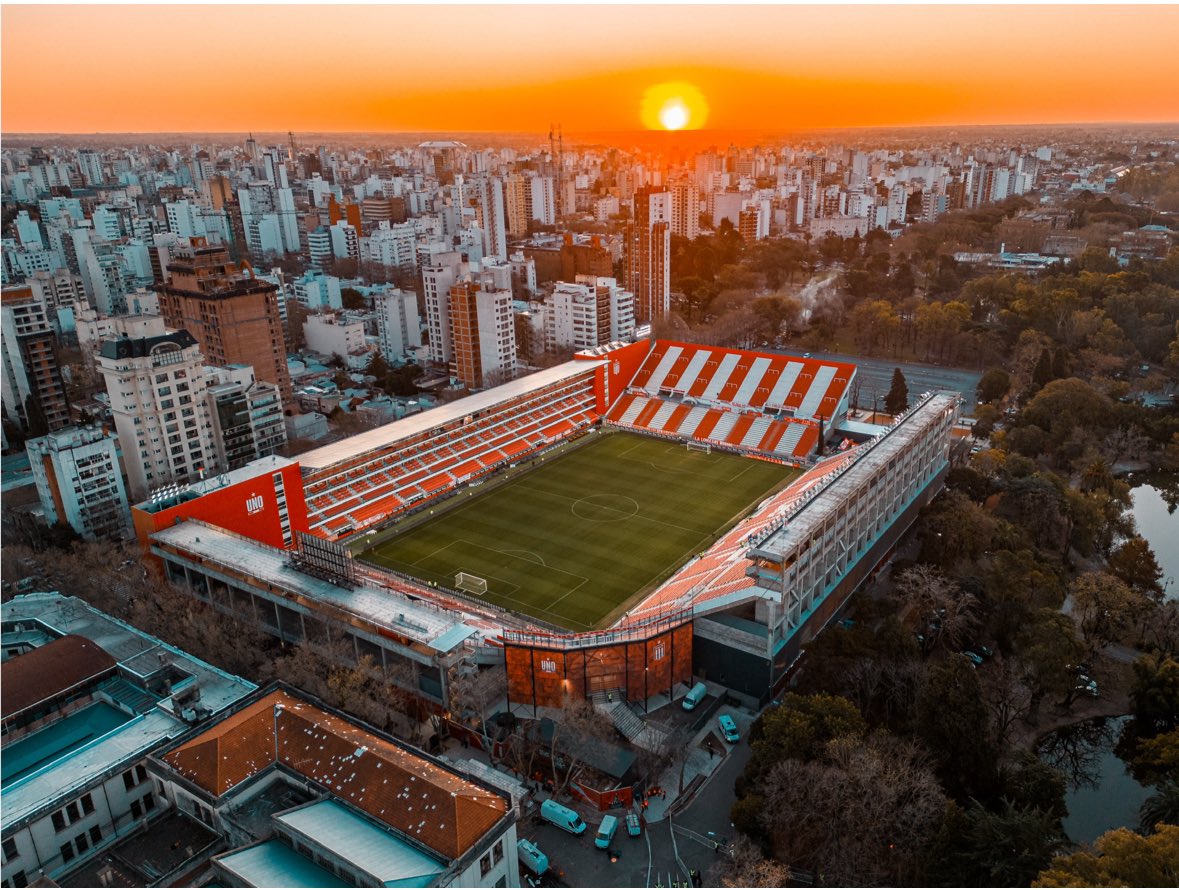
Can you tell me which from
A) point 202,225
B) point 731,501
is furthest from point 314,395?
point 202,225

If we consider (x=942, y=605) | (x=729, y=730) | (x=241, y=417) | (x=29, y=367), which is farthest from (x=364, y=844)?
(x=29, y=367)

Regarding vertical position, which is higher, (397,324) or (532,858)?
(397,324)

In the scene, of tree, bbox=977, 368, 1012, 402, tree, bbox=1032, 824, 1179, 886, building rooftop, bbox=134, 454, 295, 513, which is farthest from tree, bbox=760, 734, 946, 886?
tree, bbox=977, 368, 1012, 402

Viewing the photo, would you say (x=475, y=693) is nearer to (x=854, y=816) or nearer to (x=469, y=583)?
(x=469, y=583)

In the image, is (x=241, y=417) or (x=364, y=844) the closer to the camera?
(x=364, y=844)

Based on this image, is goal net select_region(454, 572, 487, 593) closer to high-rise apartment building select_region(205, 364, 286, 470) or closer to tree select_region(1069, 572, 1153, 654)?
high-rise apartment building select_region(205, 364, 286, 470)

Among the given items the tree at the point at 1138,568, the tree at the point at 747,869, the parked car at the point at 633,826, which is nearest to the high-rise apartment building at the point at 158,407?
the parked car at the point at 633,826

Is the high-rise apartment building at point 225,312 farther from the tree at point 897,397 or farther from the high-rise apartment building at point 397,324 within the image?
the tree at point 897,397
